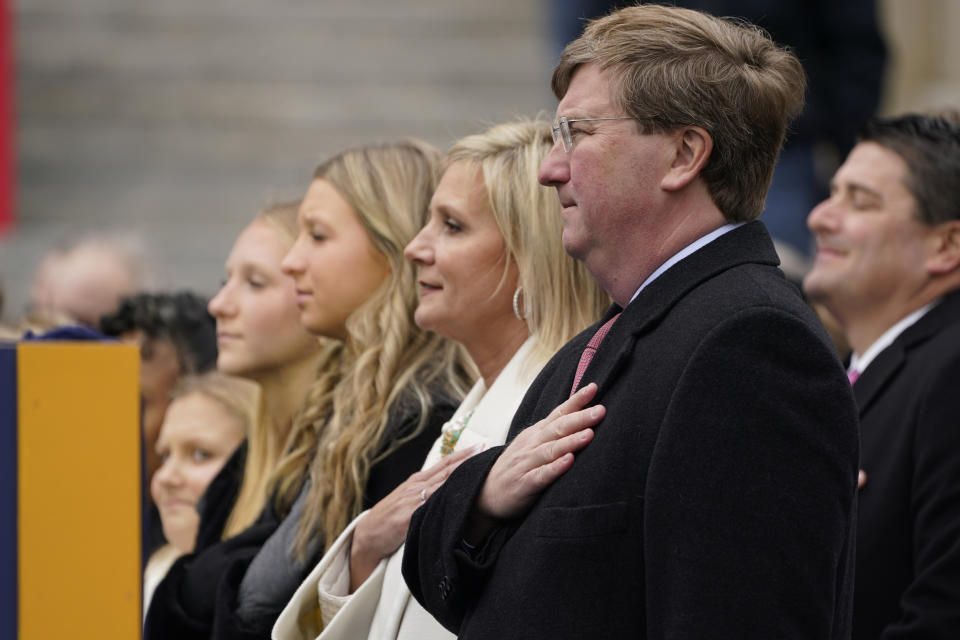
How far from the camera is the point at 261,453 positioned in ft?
13.2

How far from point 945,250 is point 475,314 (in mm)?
1325

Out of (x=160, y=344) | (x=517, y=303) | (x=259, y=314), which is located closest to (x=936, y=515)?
(x=517, y=303)

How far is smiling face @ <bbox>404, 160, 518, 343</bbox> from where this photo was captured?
120 inches

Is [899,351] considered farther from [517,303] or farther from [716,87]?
[716,87]

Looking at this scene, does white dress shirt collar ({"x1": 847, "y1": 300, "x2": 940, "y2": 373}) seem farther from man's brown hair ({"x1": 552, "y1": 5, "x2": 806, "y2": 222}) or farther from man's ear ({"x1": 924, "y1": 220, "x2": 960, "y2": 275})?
man's brown hair ({"x1": 552, "y1": 5, "x2": 806, "y2": 222})

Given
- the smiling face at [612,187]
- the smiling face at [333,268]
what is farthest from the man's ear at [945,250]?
the smiling face at [612,187]

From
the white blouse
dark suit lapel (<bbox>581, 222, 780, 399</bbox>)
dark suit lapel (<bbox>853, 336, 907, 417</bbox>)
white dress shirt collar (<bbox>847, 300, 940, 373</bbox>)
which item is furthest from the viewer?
white dress shirt collar (<bbox>847, 300, 940, 373</bbox>)

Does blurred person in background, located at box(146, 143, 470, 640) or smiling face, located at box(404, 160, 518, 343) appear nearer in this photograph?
smiling face, located at box(404, 160, 518, 343)

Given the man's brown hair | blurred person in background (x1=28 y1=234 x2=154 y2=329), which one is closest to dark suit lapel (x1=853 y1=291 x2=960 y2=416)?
the man's brown hair

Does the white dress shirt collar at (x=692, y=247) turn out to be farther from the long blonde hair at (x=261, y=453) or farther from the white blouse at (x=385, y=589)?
the long blonde hair at (x=261, y=453)

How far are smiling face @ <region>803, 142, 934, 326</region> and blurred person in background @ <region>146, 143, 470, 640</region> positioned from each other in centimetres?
105

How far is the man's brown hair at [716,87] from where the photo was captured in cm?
213

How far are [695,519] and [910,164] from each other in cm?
207

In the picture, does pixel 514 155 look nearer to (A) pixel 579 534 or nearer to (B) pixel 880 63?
(A) pixel 579 534
